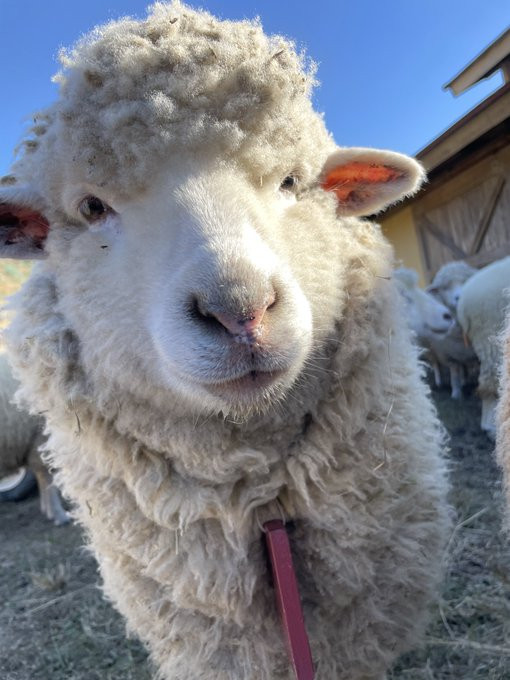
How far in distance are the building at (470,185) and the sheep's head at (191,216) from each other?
4.68 meters

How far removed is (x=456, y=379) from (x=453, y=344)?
42 cm

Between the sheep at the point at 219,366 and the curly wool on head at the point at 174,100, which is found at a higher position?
the curly wool on head at the point at 174,100

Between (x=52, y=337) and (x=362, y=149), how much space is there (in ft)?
3.33

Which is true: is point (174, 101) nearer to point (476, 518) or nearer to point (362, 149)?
point (362, 149)

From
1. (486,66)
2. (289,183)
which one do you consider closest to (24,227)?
(289,183)

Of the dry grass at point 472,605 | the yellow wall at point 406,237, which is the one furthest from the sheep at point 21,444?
the yellow wall at point 406,237

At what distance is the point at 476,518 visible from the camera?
2689 mm

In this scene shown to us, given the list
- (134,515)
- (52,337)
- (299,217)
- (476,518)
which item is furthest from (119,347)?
(476,518)

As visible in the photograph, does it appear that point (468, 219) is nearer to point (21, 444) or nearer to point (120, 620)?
point (21, 444)

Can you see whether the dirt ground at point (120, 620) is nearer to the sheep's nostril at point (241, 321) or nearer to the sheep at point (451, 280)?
the sheep's nostril at point (241, 321)

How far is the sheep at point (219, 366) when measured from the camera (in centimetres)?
123

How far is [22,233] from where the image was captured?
1.59 metres

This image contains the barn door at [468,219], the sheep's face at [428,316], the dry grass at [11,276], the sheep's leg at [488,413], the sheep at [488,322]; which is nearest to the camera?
the sheep at [488,322]

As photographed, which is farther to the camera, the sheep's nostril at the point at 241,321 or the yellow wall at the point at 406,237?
the yellow wall at the point at 406,237
